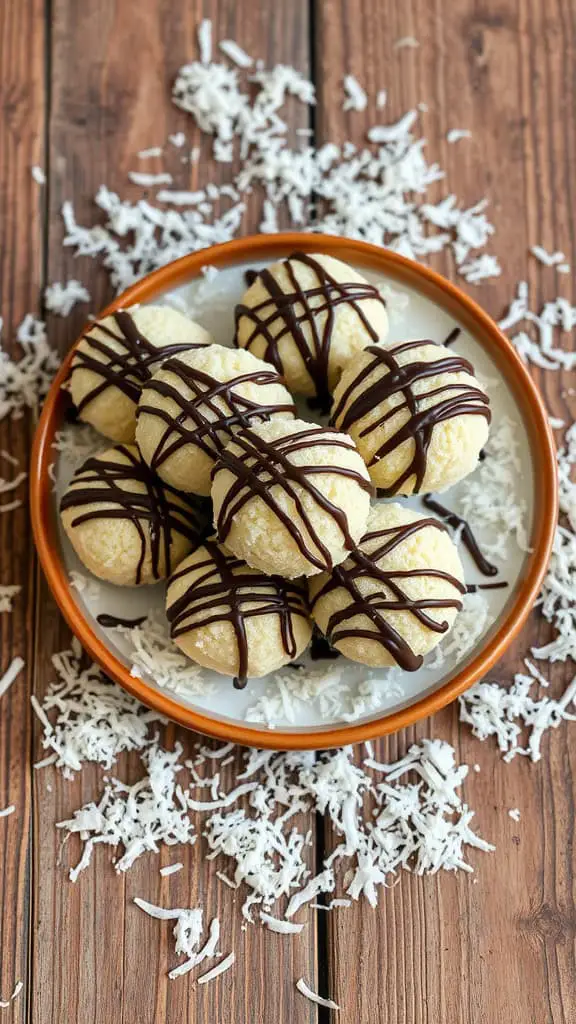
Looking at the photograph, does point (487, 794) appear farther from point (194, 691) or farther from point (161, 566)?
point (161, 566)

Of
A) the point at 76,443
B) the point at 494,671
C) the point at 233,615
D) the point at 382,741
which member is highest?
the point at 76,443

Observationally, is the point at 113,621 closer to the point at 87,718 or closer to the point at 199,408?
the point at 87,718

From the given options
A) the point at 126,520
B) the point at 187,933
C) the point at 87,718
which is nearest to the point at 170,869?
the point at 187,933

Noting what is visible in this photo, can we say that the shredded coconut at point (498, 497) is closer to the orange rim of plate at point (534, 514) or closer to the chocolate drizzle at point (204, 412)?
the orange rim of plate at point (534, 514)

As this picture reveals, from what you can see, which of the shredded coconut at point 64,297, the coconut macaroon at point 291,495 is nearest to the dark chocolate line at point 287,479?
the coconut macaroon at point 291,495

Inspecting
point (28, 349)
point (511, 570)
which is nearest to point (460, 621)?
point (511, 570)

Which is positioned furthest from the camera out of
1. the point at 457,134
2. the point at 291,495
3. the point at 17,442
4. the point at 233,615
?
the point at 457,134
